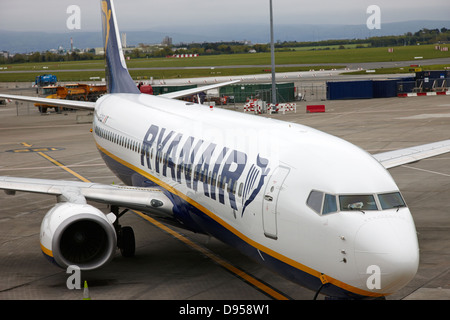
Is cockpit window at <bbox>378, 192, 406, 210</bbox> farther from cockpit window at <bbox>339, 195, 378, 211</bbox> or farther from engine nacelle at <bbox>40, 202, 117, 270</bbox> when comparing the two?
engine nacelle at <bbox>40, 202, 117, 270</bbox>

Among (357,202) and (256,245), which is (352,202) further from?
(256,245)

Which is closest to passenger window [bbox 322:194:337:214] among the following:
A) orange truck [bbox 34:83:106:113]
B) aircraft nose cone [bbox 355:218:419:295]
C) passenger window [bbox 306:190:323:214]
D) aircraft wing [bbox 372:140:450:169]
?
passenger window [bbox 306:190:323:214]

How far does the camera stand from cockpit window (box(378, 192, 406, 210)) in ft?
44.7

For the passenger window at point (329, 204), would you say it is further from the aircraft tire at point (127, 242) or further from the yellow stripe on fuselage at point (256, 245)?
the aircraft tire at point (127, 242)

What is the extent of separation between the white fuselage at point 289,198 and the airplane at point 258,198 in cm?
3

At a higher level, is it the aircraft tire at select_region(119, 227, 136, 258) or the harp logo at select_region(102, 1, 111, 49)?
the harp logo at select_region(102, 1, 111, 49)

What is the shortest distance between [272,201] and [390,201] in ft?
8.58

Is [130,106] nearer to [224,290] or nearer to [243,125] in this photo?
[243,125]

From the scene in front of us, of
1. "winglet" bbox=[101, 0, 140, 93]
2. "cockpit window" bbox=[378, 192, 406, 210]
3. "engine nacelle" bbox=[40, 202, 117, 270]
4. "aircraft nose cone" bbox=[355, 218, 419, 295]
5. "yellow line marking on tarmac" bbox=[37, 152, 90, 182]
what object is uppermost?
"winglet" bbox=[101, 0, 140, 93]

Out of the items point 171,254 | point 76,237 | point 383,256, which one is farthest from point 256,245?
point 171,254

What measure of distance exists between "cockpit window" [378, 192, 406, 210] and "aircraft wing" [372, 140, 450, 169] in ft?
29.3

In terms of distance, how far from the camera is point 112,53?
3550 centimetres
